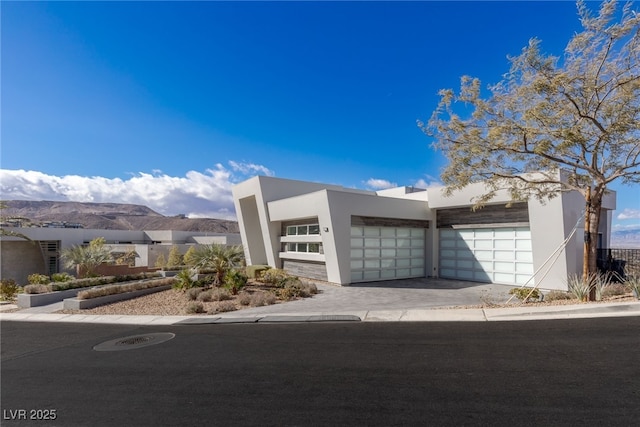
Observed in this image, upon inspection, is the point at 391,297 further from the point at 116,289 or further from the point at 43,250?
the point at 43,250

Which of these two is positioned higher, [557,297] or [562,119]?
[562,119]

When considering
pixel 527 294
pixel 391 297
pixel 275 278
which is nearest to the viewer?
pixel 527 294

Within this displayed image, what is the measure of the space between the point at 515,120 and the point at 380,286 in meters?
9.42

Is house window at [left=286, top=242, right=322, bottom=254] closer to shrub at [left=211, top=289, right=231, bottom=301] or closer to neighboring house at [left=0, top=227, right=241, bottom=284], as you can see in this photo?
shrub at [left=211, top=289, right=231, bottom=301]

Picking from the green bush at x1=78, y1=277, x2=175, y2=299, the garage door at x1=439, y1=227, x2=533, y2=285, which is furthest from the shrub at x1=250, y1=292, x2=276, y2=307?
the garage door at x1=439, y1=227, x2=533, y2=285

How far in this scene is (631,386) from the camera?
4746 mm

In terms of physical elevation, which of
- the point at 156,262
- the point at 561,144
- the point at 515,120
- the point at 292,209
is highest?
the point at 515,120

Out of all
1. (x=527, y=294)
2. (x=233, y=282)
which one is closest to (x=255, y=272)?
(x=233, y=282)

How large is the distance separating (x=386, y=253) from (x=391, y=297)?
5204 millimetres

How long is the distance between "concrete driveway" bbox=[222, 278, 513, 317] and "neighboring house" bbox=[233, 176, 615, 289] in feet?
3.28

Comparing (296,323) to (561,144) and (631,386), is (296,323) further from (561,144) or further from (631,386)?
(561,144)

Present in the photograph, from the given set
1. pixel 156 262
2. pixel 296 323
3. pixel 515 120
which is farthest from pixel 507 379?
pixel 156 262

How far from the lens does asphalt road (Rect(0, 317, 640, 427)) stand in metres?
4.34

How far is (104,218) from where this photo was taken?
104m
